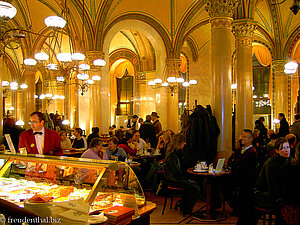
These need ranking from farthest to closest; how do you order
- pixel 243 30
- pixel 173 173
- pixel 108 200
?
pixel 243 30
pixel 173 173
pixel 108 200

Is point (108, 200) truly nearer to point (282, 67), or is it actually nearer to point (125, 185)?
point (125, 185)

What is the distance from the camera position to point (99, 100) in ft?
39.8

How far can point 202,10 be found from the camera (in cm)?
1389

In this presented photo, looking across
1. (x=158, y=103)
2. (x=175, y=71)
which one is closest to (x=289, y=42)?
(x=175, y=71)

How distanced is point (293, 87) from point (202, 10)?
6576 millimetres

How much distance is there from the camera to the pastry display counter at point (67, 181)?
2.71 metres

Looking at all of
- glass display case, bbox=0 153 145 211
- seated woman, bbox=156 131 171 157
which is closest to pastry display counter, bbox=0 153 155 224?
glass display case, bbox=0 153 145 211

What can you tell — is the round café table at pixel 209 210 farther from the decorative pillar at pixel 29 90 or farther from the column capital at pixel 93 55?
the decorative pillar at pixel 29 90

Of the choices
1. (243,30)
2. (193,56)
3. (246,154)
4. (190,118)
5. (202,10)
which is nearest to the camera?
(246,154)

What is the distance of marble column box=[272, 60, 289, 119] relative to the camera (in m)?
15.4

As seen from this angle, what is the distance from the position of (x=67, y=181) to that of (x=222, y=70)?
191 inches

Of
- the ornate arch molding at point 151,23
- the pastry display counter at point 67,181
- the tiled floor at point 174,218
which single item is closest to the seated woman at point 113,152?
the tiled floor at point 174,218

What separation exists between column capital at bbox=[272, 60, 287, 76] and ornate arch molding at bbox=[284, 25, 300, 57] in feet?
1.60

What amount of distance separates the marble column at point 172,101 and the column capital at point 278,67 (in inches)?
215
